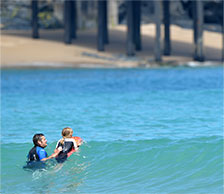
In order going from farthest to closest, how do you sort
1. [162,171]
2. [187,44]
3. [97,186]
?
[187,44]
[162,171]
[97,186]

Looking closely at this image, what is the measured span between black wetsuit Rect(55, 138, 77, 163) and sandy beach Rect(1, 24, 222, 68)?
18.6m

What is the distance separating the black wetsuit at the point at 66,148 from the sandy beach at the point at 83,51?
18600mm

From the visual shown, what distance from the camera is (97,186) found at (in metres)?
7.68

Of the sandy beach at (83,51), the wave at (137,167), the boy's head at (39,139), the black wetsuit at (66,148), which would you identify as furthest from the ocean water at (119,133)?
the sandy beach at (83,51)

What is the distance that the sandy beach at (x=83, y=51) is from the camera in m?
27.6

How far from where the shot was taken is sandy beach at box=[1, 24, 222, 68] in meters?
27.6

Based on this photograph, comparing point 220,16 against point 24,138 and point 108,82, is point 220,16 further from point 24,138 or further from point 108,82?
point 24,138

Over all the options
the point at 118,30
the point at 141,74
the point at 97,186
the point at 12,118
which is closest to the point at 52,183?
the point at 97,186

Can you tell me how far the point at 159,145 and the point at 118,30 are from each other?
28.4 metres

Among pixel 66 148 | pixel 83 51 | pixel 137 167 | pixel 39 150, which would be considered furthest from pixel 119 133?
pixel 83 51

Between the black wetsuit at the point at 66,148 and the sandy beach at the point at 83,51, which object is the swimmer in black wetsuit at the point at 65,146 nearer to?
the black wetsuit at the point at 66,148

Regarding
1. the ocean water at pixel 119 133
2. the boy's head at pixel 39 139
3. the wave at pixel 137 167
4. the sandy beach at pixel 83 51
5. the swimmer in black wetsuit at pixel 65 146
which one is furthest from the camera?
the sandy beach at pixel 83 51

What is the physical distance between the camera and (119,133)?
11.0 metres

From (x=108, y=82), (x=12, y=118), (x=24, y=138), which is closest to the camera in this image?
(x=24, y=138)
